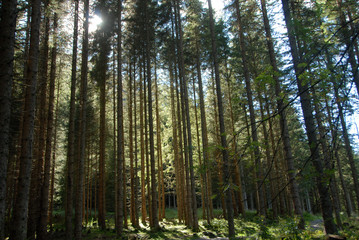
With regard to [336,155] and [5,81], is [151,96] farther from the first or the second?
[336,155]

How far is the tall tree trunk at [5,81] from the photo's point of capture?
14.2ft

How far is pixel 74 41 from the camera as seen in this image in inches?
395

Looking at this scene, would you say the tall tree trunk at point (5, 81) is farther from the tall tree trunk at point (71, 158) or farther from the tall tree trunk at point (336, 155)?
the tall tree trunk at point (336, 155)

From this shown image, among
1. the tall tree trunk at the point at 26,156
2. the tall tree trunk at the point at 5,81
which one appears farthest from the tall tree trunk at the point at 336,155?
the tall tree trunk at the point at 26,156

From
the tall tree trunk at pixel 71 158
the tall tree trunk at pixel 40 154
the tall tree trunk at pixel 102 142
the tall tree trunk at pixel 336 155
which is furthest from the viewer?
the tall tree trunk at pixel 102 142

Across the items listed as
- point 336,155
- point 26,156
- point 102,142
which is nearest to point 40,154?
point 102,142

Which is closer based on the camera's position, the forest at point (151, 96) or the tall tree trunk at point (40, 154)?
the forest at point (151, 96)

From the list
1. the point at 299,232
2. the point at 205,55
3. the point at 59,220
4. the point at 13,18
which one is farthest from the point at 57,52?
the point at 59,220

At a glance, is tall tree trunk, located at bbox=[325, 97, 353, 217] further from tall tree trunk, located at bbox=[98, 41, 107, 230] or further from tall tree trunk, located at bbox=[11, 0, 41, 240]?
tall tree trunk, located at bbox=[98, 41, 107, 230]

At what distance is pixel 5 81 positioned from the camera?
4.48 meters

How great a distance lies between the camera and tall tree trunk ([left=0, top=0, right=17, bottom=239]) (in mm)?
4336

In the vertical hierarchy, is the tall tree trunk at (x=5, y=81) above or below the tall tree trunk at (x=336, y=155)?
above

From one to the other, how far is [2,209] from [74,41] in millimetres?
7914

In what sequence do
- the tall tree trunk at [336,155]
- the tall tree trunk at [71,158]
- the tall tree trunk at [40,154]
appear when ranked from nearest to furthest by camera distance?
the tall tree trunk at [336,155] < the tall tree trunk at [71,158] < the tall tree trunk at [40,154]
